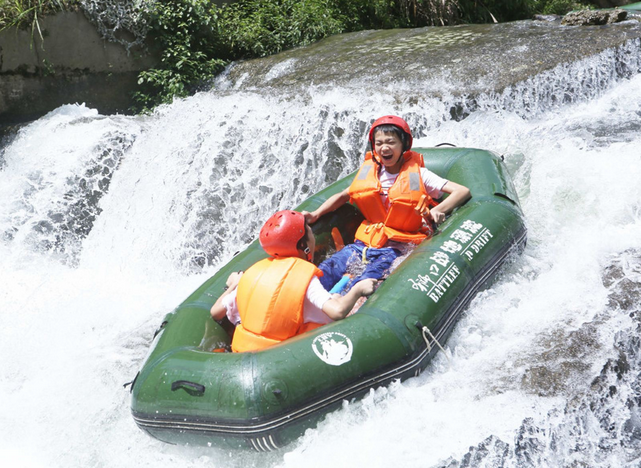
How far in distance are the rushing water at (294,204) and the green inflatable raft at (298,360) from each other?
133 millimetres

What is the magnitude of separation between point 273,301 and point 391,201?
126 centimetres

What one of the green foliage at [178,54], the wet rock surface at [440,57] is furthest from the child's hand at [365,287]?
the green foliage at [178,54]

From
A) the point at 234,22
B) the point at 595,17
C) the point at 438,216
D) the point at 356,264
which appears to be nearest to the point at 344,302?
the point at 356,264

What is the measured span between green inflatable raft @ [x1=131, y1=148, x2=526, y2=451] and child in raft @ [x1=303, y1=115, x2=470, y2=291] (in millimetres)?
300

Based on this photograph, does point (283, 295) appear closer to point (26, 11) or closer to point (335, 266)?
point (335, 266)

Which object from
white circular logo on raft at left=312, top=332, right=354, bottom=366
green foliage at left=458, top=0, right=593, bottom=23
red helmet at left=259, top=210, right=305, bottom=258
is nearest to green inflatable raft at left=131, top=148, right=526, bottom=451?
white circular logo on raft at left=312, top=332, right=354, bottom=366

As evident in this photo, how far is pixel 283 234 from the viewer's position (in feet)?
10.6

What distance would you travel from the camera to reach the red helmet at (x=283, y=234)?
3.23 metres

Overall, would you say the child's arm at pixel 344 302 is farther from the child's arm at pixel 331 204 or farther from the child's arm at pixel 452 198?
the child's arm at pixel 331 204

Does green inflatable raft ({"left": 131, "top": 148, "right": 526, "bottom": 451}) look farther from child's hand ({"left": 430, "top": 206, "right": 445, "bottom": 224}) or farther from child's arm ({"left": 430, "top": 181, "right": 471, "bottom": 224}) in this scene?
child's arm ({"left": 430, "top": 181, "right": 471, "bottom": 224})

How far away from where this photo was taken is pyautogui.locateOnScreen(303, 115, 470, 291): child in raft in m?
3.98

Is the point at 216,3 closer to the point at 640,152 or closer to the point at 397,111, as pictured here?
the point at 397,111

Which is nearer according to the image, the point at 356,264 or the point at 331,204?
the point at 356,264

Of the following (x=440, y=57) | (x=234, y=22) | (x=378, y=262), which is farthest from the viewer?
(x=234, y=22)
